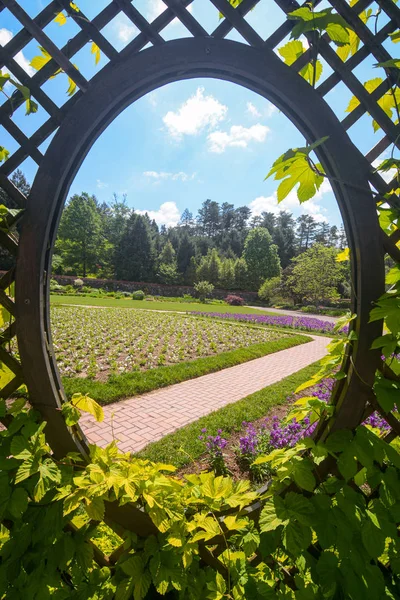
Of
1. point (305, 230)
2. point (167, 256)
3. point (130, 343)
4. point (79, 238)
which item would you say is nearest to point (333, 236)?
point (305, 230)

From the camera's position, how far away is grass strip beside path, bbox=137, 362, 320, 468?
2783 mm

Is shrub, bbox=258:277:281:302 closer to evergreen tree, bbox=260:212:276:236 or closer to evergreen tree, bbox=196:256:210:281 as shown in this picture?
evergreen tree, bbox=196:256:210:281

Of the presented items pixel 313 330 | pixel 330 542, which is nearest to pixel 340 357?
pixel 330 542

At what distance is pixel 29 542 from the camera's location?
100 centimetres

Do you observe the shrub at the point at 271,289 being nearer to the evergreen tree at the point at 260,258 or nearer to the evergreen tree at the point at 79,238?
the evergreen tree at the point at 260,258

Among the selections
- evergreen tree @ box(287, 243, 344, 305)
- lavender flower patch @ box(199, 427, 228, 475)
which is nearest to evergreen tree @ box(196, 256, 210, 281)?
evergreen tree @ box(287, 243, 344, 305)

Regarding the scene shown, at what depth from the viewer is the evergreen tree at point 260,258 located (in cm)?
3572

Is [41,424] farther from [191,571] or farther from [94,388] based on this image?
[94,388]

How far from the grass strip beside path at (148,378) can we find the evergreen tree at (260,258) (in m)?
29.3

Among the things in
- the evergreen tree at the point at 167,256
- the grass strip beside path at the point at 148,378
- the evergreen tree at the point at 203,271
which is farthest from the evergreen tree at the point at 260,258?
the grass strip beside path at the point at 148,378

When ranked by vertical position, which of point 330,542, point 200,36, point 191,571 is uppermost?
point 200,36

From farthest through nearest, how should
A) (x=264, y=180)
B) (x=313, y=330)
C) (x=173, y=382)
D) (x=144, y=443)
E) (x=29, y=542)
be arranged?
(x=313, y=330) → (x=173, y=382) → (x=144, y=443) → (x=29, y=542) → (x=264, y=180)

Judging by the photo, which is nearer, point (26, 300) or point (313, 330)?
point (26, 300)

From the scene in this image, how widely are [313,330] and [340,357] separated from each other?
43.3ft
